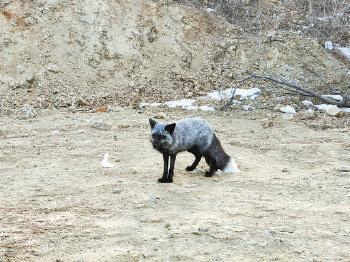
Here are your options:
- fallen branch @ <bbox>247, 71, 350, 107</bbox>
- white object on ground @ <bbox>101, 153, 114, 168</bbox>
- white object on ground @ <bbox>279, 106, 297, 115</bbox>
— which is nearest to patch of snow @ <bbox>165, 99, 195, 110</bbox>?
fallen branch @ <bbox>247, 71, 350, 107</bbox>

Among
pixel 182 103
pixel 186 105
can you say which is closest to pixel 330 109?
pixel 186 105

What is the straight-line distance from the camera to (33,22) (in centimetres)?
1470

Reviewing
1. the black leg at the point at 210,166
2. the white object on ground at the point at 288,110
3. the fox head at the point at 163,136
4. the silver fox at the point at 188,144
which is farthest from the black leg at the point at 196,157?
the white object on ground at the point at 288,110

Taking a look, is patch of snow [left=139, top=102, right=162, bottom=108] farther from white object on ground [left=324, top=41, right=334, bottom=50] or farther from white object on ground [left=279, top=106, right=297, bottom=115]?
white object on ground [left=324, top=41, right=334, bottom=50]

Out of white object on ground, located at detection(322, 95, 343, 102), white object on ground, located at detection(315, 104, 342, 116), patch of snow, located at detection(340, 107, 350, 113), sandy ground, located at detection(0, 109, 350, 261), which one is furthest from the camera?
white object on ground, located at detection(322, 95, 343, 102)

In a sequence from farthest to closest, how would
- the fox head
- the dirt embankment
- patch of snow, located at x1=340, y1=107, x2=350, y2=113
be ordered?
the dirt embankment < patch of snow, located at x1=340, y1=107, x2=350, y2=113 < the fox head

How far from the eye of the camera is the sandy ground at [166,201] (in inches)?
217

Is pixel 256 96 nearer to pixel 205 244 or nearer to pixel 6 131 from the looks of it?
pixel 6 131

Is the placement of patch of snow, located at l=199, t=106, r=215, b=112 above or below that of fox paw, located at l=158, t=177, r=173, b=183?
above

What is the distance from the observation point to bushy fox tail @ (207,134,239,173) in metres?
8.12

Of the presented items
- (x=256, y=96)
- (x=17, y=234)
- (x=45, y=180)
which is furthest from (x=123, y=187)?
(x=256, y=96)

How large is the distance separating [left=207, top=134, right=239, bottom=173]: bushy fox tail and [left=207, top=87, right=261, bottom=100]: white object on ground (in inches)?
206

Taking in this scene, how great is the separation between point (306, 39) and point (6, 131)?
8342mm

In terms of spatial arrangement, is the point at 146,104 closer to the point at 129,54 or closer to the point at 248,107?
the point at 129,54
